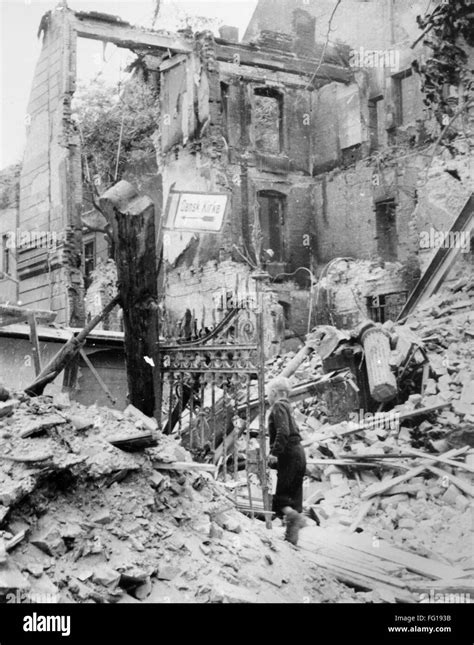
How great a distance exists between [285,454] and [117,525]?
6.45ft

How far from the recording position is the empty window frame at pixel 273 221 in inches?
727

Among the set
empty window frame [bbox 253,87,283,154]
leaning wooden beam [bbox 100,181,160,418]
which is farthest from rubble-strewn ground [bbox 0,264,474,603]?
empty window frame [bbox 253,87,283,154]

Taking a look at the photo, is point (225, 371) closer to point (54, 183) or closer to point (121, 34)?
point (54, 183)

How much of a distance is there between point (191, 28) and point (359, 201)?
594cm

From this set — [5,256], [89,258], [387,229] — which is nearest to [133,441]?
[5,256]

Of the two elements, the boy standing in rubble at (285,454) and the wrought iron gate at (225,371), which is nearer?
the wrought iron gate at (225,371)

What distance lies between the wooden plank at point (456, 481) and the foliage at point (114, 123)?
49.0 feet

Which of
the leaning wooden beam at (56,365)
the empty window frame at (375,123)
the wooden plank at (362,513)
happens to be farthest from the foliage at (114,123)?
the wooden plank at (362,513)

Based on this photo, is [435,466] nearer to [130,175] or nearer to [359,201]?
[359,201]

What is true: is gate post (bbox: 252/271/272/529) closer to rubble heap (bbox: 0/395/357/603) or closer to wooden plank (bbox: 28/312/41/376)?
rubble heap (bbox: 0/395/357/603)

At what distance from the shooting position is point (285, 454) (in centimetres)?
509

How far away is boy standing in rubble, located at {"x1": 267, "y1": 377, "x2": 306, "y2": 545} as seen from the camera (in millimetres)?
5062

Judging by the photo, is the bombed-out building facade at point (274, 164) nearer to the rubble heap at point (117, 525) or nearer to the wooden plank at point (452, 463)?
the wooden plank at point (452, 463)

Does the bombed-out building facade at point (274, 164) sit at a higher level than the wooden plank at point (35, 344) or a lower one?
higher
